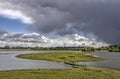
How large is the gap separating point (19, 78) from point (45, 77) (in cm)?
511

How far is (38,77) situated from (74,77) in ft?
23.2

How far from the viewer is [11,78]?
4678 centimetres

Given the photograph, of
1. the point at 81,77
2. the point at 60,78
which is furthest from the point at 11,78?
the point at 81,77

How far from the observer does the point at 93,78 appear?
47812 mm

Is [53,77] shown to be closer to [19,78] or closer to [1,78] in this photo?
[19,78]

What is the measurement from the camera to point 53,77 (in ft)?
160

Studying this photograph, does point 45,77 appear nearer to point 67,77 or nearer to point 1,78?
point 67,77

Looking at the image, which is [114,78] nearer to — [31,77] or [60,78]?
[60,78]

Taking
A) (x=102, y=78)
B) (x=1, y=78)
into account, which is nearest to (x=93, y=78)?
(x=102, y=78)

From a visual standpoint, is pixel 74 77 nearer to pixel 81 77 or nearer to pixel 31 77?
pixel 81 77

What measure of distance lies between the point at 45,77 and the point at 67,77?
4.34 meters

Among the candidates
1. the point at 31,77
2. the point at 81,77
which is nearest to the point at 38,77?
the point at 31,77

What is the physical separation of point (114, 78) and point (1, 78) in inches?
867

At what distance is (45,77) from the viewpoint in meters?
48.7
